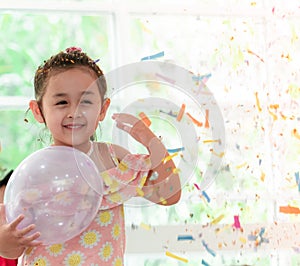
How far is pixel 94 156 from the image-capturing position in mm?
1129

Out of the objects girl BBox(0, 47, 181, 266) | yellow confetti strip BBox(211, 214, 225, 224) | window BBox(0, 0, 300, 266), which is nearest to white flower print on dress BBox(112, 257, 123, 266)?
girl BBox(0, 47, 181, 266)

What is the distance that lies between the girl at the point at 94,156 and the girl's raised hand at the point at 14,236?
0.03 metres

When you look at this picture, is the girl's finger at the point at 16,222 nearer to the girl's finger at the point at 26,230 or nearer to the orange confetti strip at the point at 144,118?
the girl's finger at the point at 26,230

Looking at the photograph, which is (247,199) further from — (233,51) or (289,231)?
(233,51)

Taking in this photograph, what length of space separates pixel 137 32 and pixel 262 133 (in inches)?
20.5

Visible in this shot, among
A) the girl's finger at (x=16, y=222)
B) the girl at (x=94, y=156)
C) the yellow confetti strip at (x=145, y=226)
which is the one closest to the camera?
the girl's finger at (x=16, y=222)

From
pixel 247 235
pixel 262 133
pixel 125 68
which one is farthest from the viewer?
pixel 262 133

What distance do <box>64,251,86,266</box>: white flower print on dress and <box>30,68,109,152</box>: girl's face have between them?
0.59 ft

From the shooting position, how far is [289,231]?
2.02m

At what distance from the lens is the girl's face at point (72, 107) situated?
3.52 ft

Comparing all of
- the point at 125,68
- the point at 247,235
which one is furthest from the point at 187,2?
the point at 125,68

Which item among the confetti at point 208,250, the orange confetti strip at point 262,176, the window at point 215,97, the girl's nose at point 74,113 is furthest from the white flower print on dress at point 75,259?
the orange confetti strip at point 262,176

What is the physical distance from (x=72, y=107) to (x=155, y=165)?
181 mm

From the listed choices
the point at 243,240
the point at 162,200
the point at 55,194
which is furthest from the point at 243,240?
the point at 55,194
